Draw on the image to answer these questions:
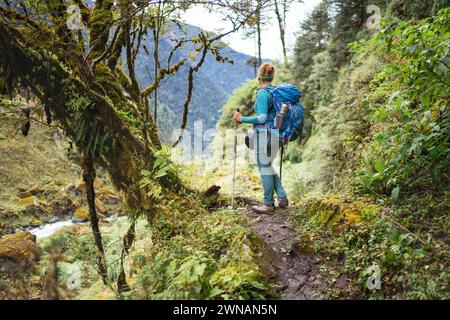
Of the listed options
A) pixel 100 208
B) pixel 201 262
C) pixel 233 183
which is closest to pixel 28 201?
pixel 100 208

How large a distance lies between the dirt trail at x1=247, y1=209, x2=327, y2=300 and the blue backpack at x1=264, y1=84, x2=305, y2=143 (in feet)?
4.75

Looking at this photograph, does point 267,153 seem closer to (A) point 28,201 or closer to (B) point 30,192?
(A) point 28,201

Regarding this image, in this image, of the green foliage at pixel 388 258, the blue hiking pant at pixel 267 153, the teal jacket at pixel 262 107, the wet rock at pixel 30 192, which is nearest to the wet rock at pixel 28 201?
the wet rock at pixel 30 192

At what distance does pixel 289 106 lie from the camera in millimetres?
5297

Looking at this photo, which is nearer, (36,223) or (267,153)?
(267,153)

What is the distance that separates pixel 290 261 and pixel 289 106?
7.81ft

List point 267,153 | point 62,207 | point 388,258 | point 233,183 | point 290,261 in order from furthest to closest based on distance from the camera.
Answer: point 62,207 → point 233,183 → point 267,153 → point 290,261 → point 388,258

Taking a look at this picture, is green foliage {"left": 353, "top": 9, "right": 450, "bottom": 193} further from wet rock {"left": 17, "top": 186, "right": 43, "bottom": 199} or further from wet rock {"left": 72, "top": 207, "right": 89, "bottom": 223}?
wet rock {"left": 17, "top": 186, "right": 43, "bottom": 199}

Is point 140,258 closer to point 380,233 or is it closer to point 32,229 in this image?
point 380,233

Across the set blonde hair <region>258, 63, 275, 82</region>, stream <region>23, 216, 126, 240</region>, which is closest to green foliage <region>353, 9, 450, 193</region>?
blonde hair <region>258, 63, 275, 82</region>

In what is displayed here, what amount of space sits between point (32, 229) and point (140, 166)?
591 inches

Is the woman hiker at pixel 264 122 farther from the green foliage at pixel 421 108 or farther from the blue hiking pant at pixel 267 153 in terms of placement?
the green foliage at pixel 421 108

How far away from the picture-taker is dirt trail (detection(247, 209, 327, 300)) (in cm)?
360

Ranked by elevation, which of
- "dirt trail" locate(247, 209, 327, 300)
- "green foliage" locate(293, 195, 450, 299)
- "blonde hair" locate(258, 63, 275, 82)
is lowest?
"dirt trail" locate(247, 209, 327, 300)
